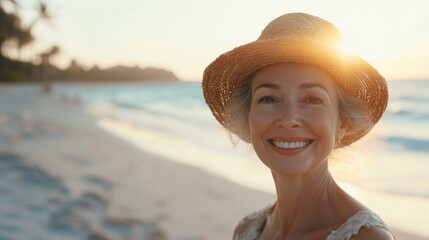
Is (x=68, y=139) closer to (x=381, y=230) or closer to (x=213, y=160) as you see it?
(x=213, y=160)

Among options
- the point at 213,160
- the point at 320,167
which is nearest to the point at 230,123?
the point at 320,167

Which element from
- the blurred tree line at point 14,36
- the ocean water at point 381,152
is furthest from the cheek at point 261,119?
the blurred tree line at point 14,36

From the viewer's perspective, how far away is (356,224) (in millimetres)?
2037

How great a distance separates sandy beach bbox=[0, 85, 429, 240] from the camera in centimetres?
554

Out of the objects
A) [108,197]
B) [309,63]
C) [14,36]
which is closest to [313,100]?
[309,63]

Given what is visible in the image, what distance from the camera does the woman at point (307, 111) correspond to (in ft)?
7.00

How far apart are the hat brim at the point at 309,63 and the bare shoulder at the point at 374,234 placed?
24.5 inches

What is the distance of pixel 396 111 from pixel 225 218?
19.7 meters

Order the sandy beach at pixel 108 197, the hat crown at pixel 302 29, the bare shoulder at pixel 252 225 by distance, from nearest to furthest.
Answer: the hat crown at pixel 302 29, the bare shoulder at pixel 252 225, the sandy beach at pixel 108 197

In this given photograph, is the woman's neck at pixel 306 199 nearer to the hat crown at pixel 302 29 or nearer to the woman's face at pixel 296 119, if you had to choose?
the woman's face at pixel 296 119

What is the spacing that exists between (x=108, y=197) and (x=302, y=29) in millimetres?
5176

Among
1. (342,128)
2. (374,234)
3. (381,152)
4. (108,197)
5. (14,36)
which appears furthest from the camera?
(14,36)

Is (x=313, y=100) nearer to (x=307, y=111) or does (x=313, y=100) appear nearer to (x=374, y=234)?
(x=307, y=111)

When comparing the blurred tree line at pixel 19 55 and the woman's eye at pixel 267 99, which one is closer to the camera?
the woman's eye at pixel 267 99
